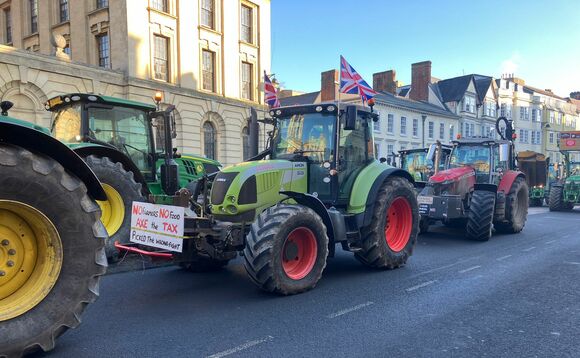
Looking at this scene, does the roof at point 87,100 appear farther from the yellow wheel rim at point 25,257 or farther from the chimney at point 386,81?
the chimney at point 386,81

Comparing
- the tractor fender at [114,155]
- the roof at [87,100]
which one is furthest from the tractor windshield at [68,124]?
the tractor fender at [114,155]

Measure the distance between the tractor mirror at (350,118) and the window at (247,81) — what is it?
18873 millimetres

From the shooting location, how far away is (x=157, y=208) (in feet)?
15.7

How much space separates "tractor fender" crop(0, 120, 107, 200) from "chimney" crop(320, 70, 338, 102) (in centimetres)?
3073

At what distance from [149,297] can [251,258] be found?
1451 millimetres

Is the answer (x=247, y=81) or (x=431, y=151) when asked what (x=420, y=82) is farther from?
(x=431, y=151)

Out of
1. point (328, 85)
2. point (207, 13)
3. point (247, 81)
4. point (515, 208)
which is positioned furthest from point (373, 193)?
point (328, 85)

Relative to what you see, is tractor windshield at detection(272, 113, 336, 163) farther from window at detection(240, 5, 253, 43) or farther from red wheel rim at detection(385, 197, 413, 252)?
window at detection(240, 5, 253, 43)

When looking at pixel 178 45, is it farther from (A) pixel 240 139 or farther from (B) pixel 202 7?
(A) pixel 240 139

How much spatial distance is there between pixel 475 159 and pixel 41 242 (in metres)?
10.4

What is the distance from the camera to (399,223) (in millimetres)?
7492

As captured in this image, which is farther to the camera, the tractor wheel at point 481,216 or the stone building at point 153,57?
the stone building at point 153,57

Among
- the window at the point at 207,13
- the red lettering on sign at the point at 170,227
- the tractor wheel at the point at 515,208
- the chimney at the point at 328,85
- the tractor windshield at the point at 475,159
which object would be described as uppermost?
the window at the point at 207,13

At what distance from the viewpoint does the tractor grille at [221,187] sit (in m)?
5.72
